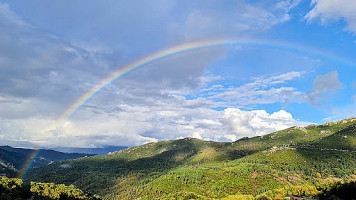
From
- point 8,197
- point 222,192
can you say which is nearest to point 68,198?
point 8,197

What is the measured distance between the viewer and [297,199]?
6994 centimetres

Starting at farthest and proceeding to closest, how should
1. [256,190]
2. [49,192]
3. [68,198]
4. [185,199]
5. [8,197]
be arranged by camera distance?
[256,190], [49,192], [68,198], [185,199], [8,197]

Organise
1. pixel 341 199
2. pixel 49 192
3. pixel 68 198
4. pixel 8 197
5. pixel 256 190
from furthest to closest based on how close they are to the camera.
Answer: pixel 256 190 → pixel 49 192 → pixel 68 198 → pixel 8 197 → pixel 341 199

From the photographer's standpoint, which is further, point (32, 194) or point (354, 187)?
point (32, 194)

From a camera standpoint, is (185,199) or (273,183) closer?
(185,199)

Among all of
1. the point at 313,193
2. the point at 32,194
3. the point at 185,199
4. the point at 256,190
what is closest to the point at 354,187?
the point at 313,193

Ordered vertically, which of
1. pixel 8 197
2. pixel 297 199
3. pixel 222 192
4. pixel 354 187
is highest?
pixel 354 187

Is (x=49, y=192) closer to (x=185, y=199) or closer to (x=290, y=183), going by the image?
(x=185, y=199)

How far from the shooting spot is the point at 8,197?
108m

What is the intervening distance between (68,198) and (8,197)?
5229 centimetres

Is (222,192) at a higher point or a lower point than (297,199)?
lower

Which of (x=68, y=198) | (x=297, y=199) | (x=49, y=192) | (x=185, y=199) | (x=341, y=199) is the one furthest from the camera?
(x=49, y=192)

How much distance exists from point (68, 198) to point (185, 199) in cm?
9816

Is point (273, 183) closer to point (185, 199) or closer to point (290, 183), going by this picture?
point (290, 183)
